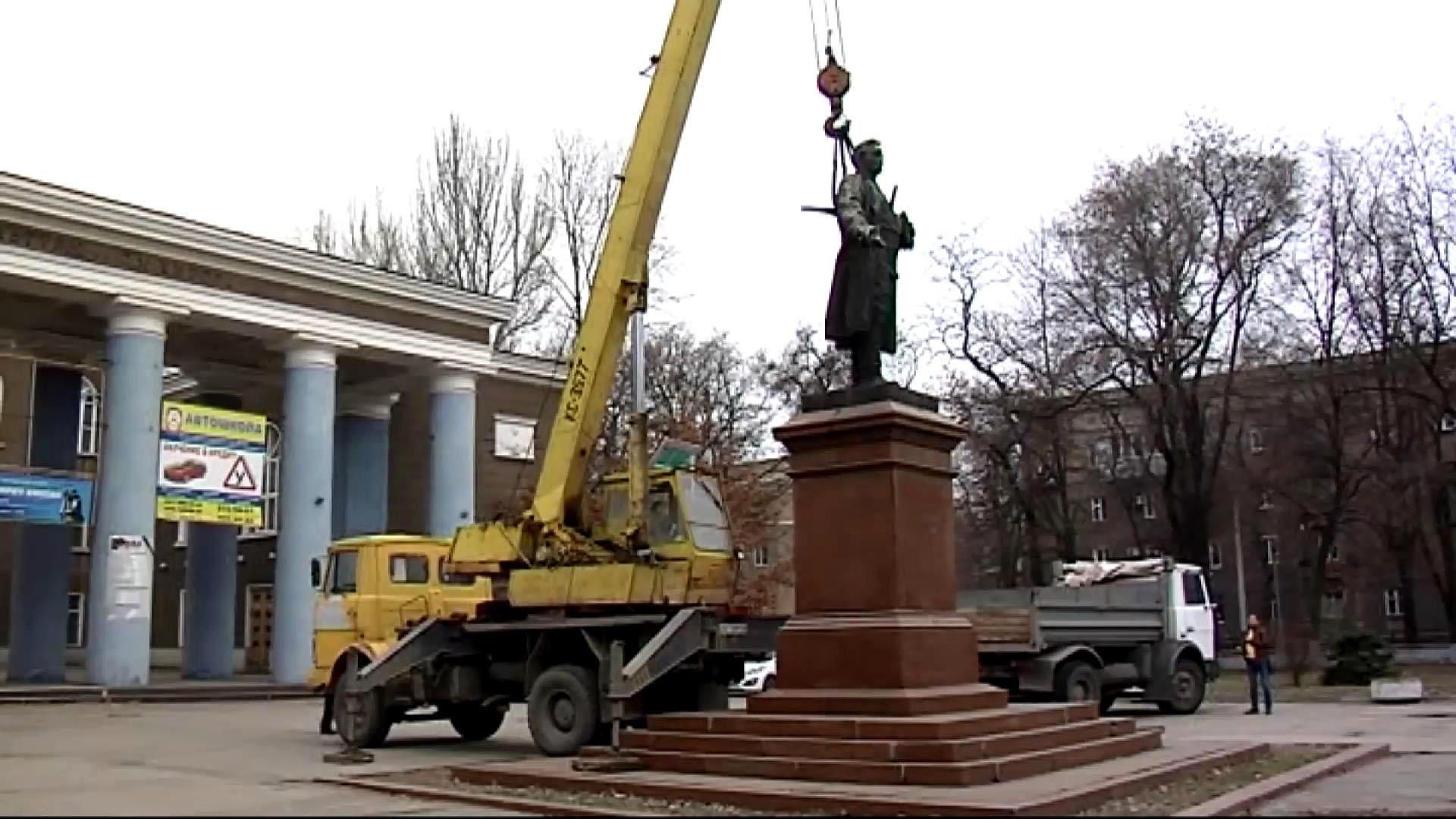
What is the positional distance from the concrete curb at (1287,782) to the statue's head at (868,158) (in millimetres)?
6146

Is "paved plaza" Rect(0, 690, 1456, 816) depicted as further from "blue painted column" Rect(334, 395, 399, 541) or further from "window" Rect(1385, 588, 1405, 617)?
"window" Rect(1385, 588, 1405, 617)

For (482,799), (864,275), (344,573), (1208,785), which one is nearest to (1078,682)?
(1208,785)

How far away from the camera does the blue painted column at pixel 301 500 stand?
32500 millimetres

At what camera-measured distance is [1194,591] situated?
2441 centimetres

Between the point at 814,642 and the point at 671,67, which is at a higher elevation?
the point at 671,67

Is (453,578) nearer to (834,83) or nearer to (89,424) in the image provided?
(834,83)

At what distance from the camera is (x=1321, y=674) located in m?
33.4

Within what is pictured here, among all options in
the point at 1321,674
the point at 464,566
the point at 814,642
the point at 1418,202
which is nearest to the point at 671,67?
the point at 464,566

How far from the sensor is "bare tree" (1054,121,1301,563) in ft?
128

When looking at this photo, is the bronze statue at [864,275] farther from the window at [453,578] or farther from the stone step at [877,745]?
the window at [453,578]

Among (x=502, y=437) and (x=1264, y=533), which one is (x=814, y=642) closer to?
(x=502, y=437)

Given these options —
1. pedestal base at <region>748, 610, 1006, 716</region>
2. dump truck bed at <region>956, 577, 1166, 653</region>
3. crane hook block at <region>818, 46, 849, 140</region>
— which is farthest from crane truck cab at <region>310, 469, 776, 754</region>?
dump truck bed at <region>956, 577, 1166, 653</region>

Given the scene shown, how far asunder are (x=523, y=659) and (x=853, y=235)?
6698 mm

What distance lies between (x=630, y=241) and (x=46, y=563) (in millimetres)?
21480
